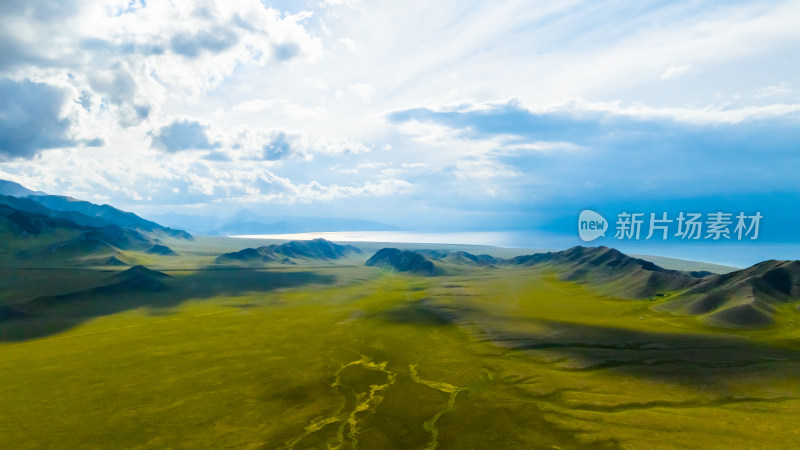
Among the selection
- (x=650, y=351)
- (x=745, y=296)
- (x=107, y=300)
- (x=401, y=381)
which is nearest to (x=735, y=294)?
(x=745, y=296)

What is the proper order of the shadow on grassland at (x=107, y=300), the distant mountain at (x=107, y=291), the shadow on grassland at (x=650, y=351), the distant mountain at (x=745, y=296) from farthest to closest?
the distant mountain at (x=107, y=291) → the shadow on grassland at (x=107, y=300) → the distant mountain at (x=745, y=296) → the shadow on grassland at (x=650, y=351)

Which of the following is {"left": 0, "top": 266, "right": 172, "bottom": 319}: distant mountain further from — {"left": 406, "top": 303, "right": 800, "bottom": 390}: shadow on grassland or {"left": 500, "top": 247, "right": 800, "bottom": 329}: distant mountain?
{"left": 500, "top": 247, "right": 800, "bottom": 329}: distant mountain

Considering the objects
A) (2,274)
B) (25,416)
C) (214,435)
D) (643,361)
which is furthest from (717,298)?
(2,274)

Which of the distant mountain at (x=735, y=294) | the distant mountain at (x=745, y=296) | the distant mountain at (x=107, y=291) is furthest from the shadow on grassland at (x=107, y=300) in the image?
the distant mountain at (x=745, y=296)

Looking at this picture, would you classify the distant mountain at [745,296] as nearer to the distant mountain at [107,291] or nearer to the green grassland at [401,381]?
the green grassland at [401,381]

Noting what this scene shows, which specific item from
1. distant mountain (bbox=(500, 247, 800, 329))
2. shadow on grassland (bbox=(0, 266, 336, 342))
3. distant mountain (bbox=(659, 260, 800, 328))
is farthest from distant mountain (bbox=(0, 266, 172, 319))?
distant mountain (bbox=(659, 260, 800, 328))

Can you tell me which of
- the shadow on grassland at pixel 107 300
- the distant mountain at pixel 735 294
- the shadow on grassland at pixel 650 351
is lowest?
the shadow on grassland at pixel 107 300

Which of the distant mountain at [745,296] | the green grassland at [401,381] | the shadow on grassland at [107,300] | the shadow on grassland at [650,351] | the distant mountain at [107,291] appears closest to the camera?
the green grassland at [401,381]

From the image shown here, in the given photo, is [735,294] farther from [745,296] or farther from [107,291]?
[107,291]
